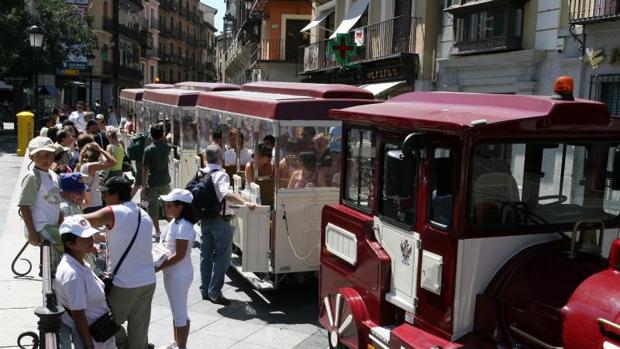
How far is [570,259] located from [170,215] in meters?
3.10

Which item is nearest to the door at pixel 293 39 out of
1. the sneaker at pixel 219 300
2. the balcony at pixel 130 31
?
the sneaker at pixel 219 300

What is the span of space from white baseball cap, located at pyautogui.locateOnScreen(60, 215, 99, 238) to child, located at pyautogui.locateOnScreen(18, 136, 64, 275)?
5.59 feet

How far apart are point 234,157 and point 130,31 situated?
51.4 meters

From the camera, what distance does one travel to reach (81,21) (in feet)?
98.6

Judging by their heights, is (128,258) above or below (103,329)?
above

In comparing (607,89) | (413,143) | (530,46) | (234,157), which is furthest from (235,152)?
(530,46)

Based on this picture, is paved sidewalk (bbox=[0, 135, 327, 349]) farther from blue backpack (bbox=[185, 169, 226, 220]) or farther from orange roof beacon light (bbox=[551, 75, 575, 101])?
orange roof beacon light (bbox=[551, 75, 575, 101])

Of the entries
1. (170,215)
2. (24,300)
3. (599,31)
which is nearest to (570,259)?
(170,215)

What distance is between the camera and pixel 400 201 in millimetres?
4492

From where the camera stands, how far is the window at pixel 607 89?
1098 centimetres

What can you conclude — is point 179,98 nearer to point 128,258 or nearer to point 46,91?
point 128,258

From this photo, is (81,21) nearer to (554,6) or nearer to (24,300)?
(554,6)

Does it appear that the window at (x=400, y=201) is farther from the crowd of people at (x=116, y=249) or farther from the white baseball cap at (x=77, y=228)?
the white baseball cap at (x=77, y=228)

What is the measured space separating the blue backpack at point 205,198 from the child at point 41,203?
1.55 meters
